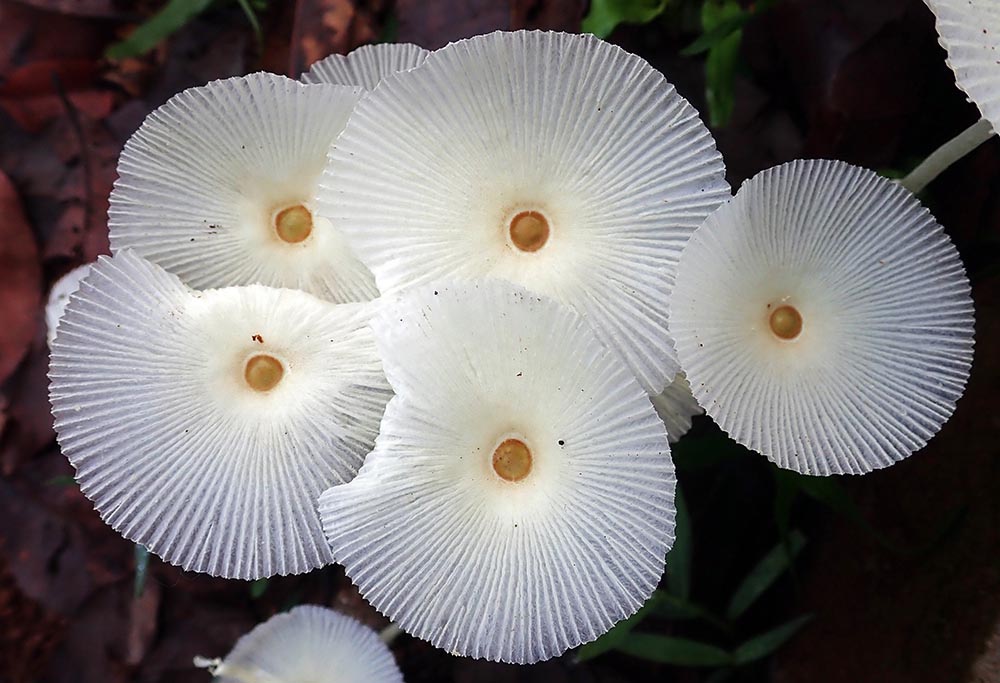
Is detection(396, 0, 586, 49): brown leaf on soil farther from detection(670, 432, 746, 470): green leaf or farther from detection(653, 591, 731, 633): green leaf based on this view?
detection(653, 591, 731, 633): green leaf

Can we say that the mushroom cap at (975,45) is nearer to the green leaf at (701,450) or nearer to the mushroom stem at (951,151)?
the mushroom stem at (951,151)

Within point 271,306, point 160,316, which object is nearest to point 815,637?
point 271,306

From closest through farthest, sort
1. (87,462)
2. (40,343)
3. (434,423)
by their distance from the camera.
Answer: (434,423)
(87,462)
(40,343)

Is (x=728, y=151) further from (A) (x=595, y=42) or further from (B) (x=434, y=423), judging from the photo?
(B) (x=434, y=423)

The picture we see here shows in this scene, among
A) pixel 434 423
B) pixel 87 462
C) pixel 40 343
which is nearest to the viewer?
pixel 434 423

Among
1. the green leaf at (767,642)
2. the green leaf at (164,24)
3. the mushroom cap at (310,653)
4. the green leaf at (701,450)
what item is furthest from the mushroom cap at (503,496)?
the green leaf at (164,24)

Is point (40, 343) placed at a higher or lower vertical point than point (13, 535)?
higher

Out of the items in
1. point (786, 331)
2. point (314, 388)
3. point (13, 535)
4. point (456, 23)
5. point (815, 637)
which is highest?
point (456, 23)
